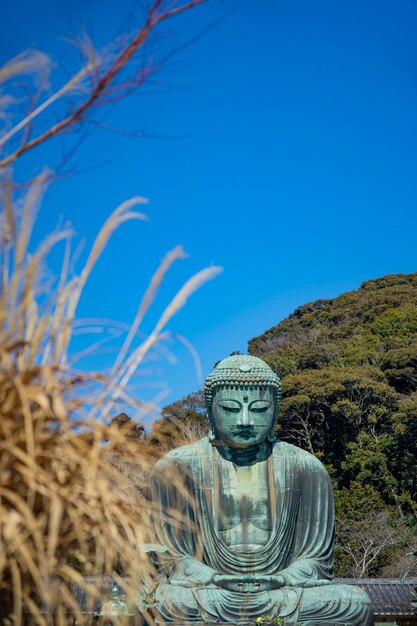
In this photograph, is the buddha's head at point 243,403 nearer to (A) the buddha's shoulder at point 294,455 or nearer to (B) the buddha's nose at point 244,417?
(B) the buddha's nose at point 244,417

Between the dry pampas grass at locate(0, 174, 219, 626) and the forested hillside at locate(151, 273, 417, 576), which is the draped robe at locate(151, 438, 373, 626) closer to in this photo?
the dry pampas grass at locate(0, 174, 219, 626)

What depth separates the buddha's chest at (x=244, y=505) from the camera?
7.25m

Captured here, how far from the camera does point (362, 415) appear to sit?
2930 cm

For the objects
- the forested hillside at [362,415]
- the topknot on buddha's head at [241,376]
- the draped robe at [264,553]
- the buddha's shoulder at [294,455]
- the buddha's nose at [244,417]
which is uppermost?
the forested hillside at [362,415]

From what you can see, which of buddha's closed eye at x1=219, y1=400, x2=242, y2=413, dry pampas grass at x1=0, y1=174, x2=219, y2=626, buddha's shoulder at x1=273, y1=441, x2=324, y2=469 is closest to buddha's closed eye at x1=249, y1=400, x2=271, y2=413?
buddha's closed eye at x1=219, y1=400, x2=242, y2=413

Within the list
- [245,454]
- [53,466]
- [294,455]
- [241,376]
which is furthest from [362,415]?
[53,466]

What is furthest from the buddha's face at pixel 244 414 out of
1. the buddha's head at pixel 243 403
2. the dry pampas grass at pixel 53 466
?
the dry pampas grass at pixel 53 466

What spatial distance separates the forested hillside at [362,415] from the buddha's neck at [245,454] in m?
10.5

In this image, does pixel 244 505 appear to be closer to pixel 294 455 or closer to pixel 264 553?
pixel 264 553

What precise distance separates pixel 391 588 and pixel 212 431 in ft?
37.8

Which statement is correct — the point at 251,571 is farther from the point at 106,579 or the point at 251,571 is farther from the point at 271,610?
the point at 106,579

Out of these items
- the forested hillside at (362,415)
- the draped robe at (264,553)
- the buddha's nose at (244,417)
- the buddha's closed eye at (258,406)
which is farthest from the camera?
the forested hillside at (362,415)

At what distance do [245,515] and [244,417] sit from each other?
2.71ft

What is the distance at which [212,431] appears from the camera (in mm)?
7723
